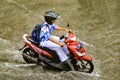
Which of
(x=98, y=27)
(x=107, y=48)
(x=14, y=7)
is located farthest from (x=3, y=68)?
(x=14, y=7)

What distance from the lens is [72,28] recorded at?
1355cm

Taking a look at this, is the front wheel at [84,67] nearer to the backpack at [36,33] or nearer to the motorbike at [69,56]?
the motorbike at [69,56]

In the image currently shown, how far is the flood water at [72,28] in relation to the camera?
9.94 meters

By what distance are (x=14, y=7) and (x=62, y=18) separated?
2188 mm

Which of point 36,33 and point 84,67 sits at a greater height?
point 36,33

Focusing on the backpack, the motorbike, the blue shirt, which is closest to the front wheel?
the motorbike

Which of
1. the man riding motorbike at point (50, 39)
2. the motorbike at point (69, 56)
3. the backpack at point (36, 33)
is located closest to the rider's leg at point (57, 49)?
the man riding motorbike at point (50, 39)

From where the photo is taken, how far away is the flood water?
9.94 meters

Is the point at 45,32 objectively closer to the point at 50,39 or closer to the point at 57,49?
the point at 50,39

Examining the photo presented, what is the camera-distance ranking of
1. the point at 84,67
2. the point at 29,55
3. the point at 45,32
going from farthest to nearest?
the point at 29,55, the point at 84,67, the point at 45,32

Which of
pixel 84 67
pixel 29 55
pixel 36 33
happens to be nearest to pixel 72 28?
pixel 29 55

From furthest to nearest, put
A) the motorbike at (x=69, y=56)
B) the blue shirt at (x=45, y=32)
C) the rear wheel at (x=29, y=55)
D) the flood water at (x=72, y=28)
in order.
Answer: the rear wheel at (x=29, y=55), the flood water at (x=72, y=28), the motorbike at (x=69, y=56), the blue shirt at (x=45, y=32)

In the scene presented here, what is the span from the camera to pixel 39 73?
9.94m

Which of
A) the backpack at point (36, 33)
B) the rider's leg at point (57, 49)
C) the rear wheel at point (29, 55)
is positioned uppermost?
the backpack at point (36, 33)
